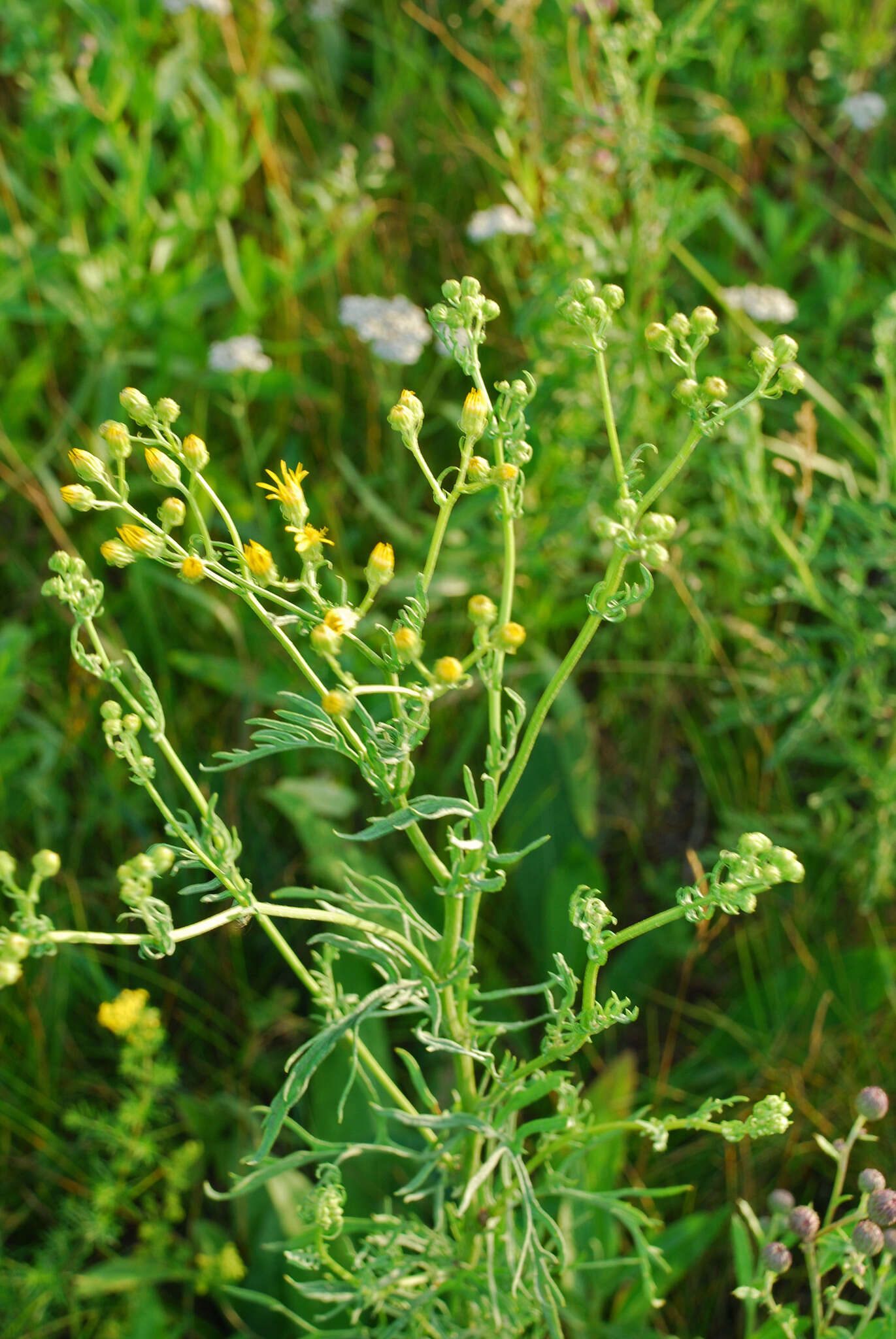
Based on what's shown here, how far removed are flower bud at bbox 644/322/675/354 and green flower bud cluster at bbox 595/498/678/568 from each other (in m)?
0.19

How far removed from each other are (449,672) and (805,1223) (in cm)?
83

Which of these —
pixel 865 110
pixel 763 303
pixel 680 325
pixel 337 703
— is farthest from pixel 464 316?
pixel 865 110

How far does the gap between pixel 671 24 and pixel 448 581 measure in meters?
1.25

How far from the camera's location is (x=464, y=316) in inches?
45.1

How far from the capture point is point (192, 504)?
111 centimetres

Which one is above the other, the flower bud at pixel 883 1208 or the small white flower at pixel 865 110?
the small white flower at pixel 865 110

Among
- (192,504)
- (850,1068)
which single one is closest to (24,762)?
(192,504)

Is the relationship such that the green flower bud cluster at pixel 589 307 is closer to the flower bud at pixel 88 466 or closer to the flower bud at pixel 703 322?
the flower bud at pixel 703 322

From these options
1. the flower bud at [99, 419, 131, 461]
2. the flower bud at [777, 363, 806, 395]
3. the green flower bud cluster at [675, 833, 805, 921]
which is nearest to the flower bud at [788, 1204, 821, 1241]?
the green flower bud cluster at [675, 833, 805, 921]

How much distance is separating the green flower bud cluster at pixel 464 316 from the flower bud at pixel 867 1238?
0.99 meters

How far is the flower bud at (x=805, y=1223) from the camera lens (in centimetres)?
134

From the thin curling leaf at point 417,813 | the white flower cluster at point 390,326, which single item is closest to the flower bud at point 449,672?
the thin curling leaf at point 417,813

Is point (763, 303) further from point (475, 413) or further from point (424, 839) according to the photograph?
point (424, 839)

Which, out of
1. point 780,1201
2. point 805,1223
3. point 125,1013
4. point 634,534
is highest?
point 634,534
